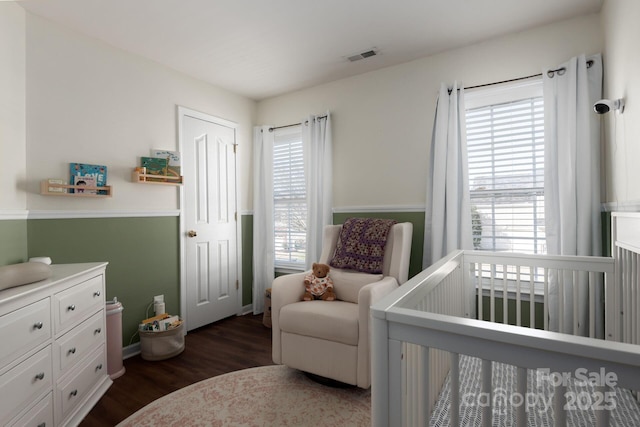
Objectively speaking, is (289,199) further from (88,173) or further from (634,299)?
(634,299)

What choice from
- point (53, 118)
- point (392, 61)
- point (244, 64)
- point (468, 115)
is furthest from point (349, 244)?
point (53, 118)

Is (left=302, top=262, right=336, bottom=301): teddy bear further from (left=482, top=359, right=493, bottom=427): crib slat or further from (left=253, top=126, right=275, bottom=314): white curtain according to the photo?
(left=482, top=359, right=493, bottom=427): crib slat

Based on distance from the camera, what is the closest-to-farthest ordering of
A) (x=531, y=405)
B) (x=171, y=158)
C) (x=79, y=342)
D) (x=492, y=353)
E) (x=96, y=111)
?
(x=492, y=353) → (x=531, y=405) → (x=79, y=342) → (x=96, y=111) → (x=171, y=158)

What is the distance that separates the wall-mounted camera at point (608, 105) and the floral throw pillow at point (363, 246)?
1.42 metres

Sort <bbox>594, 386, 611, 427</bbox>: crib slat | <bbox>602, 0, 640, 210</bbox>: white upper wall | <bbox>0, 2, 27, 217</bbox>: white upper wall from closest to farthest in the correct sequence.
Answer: <bbox>594, 386, 611, 427</bbox>: crib slat < <bbox>602, 0, 640, 210</bbox>: white upper wall < <bbox>0, 2, 27, 217</bbox>: white upper wall

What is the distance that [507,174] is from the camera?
8.43ft

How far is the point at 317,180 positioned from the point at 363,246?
40.8 inches

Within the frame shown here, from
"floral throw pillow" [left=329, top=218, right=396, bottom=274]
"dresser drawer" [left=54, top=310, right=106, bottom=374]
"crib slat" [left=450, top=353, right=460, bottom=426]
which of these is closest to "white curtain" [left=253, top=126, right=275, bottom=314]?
"floral throw pillow" [left=329, top=218, right=396, bottom=274]

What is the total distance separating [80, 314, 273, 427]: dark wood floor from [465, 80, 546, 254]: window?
2.08m

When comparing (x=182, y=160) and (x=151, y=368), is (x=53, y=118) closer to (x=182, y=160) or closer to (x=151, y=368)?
(x=182, y=160)

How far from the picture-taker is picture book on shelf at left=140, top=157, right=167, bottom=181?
9.11ft

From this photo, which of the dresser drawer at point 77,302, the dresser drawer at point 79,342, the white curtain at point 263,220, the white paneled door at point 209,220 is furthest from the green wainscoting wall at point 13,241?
the white curtain at point 263,220

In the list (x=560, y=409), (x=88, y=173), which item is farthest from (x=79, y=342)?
(x=560, y=409)

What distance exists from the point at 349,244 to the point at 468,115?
1.45m
